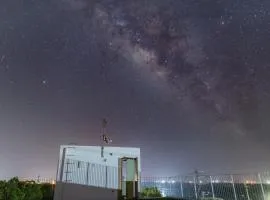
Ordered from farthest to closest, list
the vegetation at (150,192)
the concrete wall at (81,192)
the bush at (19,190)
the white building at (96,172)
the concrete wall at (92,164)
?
the vegetation at (150,192)
the concrete wall at (92,164)
the white building at (96,172)
the concrete wall at (81,192)
the bush at (19,190)

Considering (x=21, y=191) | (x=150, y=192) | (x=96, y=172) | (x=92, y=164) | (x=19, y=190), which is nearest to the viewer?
(x=19, y=190)

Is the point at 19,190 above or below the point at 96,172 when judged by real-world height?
below

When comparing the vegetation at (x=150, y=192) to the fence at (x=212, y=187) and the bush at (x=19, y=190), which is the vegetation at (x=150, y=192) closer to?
the fence at (x=212, y=187)

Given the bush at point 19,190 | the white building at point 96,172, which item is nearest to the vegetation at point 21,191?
the bush at point 19,190

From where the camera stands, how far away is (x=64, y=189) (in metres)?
16.1

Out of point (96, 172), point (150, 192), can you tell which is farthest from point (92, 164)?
point (150, 192)

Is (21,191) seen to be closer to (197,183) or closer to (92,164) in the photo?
(92,164)

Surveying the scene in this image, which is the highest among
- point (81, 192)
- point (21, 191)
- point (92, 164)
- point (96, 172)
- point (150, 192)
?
point (92, 164)

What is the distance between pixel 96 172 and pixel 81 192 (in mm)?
2239

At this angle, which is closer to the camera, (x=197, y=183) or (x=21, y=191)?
(x=21, y=191)

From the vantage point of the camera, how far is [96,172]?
61.5 feet

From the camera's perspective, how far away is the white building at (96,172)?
16.6m

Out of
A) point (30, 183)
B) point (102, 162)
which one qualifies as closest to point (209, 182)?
point (102, 162)

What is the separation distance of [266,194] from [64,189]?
419 inches
